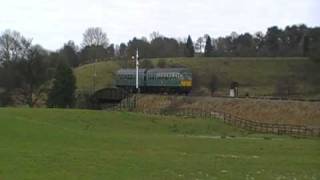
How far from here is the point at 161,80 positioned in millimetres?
95000

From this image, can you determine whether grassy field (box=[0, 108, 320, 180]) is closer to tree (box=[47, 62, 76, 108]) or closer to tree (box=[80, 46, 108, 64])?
tree (box=[47, 62, 76, 108])

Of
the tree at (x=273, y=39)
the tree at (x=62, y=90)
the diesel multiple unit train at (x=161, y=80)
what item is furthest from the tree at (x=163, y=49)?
the tree at (x=62, y=90)

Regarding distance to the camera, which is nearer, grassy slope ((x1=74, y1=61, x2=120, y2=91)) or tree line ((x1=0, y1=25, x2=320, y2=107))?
tree line ((x1=0, y1=25, x2=320, y2=107))

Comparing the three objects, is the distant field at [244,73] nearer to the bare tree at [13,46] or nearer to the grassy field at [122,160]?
the bare tree at [13,46]

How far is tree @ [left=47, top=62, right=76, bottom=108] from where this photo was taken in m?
81.8

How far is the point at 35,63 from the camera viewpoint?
93.3 m

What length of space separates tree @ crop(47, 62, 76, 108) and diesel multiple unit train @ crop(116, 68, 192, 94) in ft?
54.0

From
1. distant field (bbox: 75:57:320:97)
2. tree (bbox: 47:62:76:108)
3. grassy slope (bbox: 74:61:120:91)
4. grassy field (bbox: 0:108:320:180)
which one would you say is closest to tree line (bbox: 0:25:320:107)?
tree (bbox: 47:62:76:108)

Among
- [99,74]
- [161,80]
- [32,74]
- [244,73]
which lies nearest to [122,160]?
[32,74]

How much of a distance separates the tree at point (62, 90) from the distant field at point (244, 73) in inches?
1567

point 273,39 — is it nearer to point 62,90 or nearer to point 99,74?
point 99,74

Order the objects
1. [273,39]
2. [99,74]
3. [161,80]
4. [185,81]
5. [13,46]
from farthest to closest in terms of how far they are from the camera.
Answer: [273,39] < [99,74] < [13,46] < [161,80] < [185,81]

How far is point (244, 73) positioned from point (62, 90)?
69461 mm

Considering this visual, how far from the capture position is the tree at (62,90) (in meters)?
81.8
